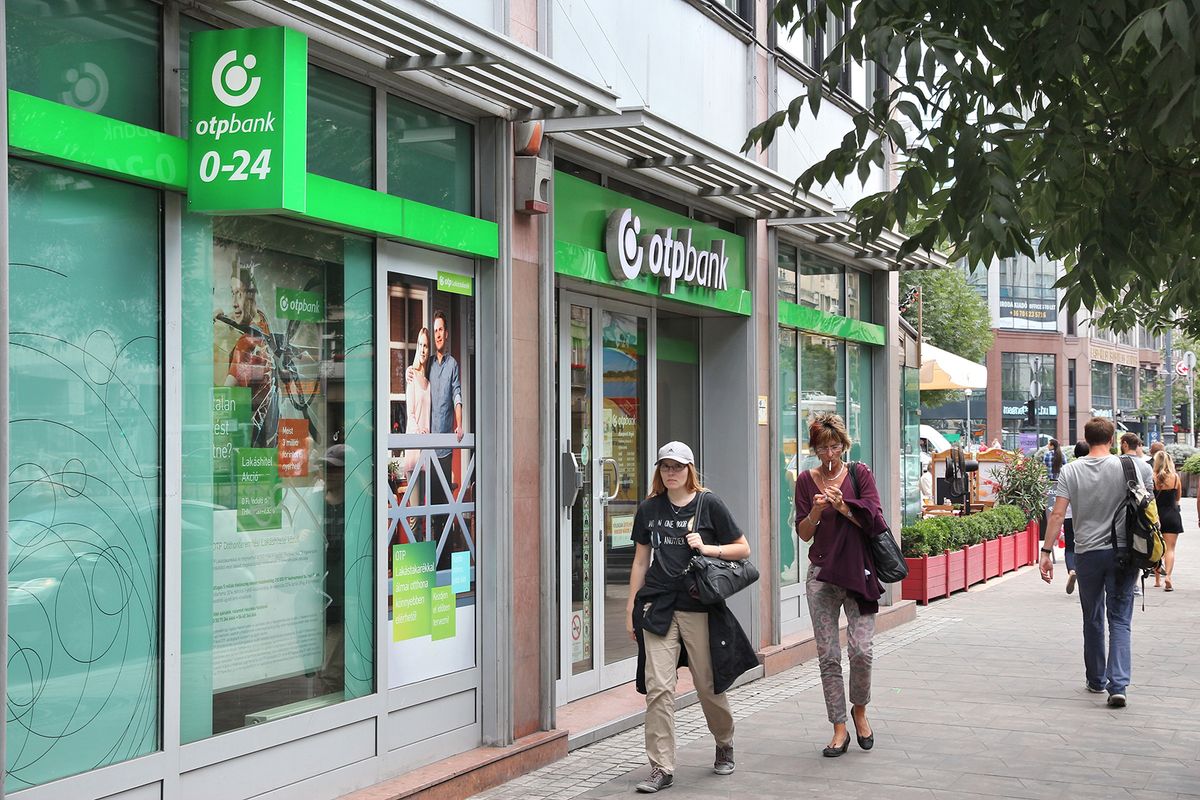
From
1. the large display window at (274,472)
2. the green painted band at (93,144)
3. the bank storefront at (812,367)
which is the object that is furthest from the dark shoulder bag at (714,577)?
the bank storefront at (812,367)

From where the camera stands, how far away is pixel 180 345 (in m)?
5.68

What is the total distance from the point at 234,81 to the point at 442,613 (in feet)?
10.4

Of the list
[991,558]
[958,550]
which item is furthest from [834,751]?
[991,558]

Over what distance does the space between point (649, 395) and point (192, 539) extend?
17.9 feet

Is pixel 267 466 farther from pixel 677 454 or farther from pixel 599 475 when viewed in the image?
pixel 599 475

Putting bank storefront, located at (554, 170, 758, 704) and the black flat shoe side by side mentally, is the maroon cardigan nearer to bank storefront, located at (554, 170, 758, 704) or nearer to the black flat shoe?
the black flat shoe

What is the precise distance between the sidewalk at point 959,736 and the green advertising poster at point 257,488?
78.7 inches

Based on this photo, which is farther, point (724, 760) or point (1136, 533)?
point (1136, 533)

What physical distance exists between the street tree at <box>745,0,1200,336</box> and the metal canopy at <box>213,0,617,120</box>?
4.81 ft

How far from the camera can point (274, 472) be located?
630cm

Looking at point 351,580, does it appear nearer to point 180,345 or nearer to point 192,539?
point 192,539

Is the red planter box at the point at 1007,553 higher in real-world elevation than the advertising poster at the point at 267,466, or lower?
lower

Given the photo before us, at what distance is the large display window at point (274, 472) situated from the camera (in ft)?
19.1

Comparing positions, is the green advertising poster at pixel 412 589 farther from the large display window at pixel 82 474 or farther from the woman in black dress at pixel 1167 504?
the woman in black dress at pixel 1167 504
